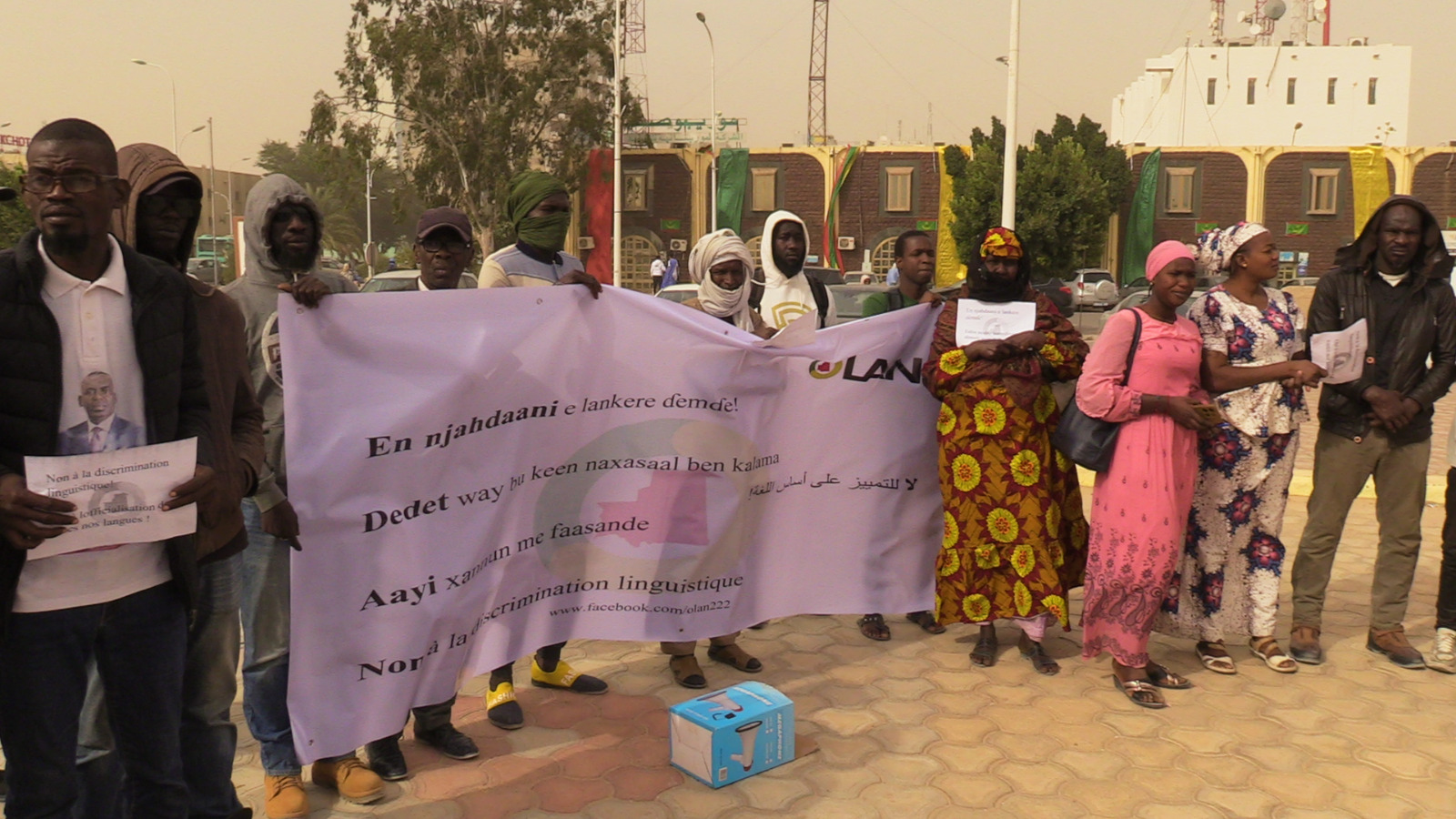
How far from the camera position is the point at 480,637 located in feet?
13.0

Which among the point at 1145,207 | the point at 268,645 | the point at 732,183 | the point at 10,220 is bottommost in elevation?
the point at 268,645

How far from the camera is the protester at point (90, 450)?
2.37 m

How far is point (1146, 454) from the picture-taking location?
15.4ft

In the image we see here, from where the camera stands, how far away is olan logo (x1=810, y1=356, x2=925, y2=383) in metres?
5.00

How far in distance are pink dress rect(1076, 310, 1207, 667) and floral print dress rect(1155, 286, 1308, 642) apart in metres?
0.17

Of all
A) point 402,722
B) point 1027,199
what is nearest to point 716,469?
point 402,722

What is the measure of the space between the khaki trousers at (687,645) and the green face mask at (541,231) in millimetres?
1678

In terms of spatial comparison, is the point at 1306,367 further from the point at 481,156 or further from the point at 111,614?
the point at 481,156

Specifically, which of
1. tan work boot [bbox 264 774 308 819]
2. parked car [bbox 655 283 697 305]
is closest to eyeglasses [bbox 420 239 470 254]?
tan work boot [bbox 264 774 308 819]

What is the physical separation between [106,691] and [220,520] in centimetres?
46

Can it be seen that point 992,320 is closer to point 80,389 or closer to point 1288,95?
point 80,389

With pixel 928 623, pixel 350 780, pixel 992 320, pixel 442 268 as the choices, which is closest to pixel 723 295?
pixel 992 320

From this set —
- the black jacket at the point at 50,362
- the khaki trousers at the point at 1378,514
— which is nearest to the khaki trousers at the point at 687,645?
the black jacket at the point at 50,362

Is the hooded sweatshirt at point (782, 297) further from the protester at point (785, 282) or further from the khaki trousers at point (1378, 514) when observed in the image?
the khaki trousers at point (1378, 514)
